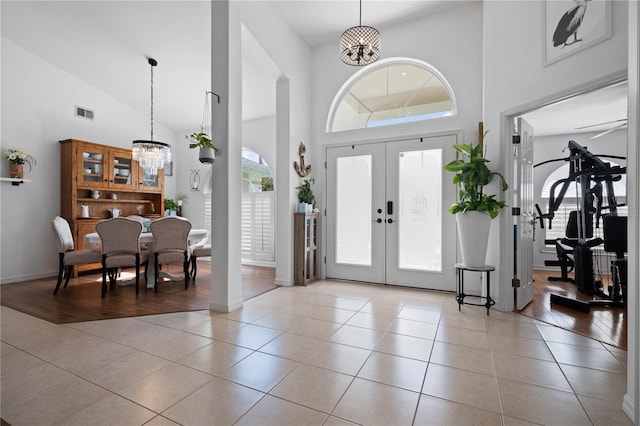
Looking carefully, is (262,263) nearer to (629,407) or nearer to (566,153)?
(629,407)

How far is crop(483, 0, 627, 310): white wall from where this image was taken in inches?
97.8

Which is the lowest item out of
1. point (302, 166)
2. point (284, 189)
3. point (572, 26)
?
point (284, 189)

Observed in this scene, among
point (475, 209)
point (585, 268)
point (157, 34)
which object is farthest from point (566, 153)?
point (157, 34)

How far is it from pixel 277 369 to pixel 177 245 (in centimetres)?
294

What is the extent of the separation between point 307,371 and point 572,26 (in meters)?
3.61

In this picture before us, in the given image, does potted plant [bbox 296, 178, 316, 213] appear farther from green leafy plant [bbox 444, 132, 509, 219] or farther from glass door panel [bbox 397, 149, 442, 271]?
green leafy plant [bbox 444, 132, 509, 219]

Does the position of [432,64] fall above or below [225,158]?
above

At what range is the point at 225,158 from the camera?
10.8 feet

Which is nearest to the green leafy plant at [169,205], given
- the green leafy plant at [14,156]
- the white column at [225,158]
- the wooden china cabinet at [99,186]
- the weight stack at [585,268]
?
the wooden china cabinet at [99,186]

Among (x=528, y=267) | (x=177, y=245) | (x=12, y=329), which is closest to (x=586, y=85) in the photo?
(x=528, y=267)

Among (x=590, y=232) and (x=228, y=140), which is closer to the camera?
(x=228, y=140)

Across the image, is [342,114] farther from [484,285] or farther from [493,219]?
[484,285]

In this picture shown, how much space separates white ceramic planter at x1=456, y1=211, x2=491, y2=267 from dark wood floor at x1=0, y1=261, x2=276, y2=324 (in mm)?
2671

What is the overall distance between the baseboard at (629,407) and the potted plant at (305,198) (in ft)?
12.0
